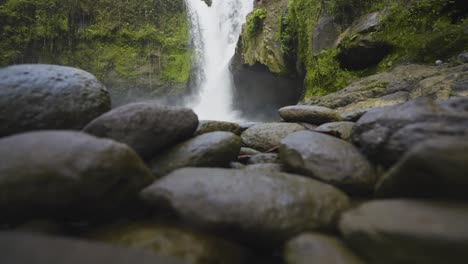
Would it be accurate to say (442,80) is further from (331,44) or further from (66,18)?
(66,18)

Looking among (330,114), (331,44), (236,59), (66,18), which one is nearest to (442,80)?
(330,114)

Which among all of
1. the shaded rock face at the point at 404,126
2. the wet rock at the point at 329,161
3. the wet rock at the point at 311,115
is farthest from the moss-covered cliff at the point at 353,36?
the wet rock at the point at 329,161

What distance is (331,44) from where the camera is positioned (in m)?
8.50

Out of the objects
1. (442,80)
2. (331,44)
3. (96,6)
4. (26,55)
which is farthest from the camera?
(96,6)

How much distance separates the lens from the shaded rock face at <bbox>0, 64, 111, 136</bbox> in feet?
6.96

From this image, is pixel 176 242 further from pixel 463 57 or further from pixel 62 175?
pixel 463 57

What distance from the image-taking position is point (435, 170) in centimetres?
124

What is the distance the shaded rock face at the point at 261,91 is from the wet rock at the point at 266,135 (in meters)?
7.90

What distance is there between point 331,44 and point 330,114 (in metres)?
5.17

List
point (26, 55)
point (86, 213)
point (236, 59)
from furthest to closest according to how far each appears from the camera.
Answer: point (26, 55) < point (236, 59) < point (86, 213)

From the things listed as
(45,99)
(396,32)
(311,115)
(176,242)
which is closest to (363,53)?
(396,32)

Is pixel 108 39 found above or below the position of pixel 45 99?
above

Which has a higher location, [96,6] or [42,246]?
[96,6]

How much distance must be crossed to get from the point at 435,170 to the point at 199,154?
1628mm
